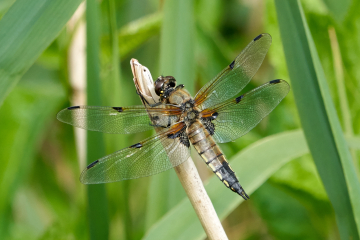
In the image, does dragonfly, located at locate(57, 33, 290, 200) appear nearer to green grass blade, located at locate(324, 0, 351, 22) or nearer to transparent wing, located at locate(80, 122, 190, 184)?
transparent wing, located at locate(80, 122, 190, 184)

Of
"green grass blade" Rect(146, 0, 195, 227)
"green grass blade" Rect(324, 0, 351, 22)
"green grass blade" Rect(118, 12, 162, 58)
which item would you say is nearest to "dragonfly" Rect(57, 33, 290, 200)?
"green grass blade" Rect(146, 0, 195, 227)

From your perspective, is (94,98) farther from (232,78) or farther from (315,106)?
(315,106)

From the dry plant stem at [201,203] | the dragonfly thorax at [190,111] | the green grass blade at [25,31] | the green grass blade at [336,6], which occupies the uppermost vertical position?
the green grass blade at [25,31]

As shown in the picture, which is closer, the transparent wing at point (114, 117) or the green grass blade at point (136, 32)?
the transparent wing at point (114, 117)

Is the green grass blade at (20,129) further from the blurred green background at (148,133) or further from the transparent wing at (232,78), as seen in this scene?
the transparent wing at (232,78)

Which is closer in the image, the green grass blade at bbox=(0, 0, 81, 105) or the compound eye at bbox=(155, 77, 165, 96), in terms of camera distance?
the green grass blade at bbox=(0, 0, 81, 105)

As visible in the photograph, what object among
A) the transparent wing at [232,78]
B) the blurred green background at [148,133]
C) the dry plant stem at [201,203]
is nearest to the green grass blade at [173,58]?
the blurred green background at [148,133]
